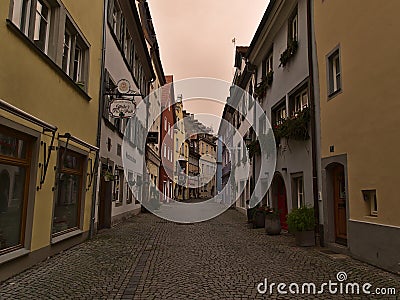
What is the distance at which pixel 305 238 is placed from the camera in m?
9.80

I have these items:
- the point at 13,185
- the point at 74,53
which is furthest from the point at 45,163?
the point at 74,53

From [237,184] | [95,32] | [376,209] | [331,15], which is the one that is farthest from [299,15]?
[237,184]

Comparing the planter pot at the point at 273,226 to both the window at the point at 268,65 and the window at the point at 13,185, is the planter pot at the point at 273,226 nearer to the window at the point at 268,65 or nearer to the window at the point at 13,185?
the window at the point at 268,65

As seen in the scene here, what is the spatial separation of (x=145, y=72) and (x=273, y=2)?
1185 cm

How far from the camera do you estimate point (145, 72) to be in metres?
23.5

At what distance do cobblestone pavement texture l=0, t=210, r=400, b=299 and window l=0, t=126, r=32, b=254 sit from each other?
0.65 meters

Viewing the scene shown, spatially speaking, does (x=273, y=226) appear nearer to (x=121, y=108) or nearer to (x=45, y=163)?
(x=121, y=108)

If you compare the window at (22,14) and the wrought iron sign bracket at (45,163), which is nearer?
the window at (22,14)

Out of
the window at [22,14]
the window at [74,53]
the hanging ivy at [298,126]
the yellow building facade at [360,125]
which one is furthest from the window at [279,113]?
the window at [22,14]

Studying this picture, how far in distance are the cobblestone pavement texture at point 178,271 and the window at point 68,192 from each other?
2.17ft

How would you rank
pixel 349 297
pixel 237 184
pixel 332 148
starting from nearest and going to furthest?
pixel 349 297, pixel 332 148, pixel 237 184

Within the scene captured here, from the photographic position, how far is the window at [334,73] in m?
9.41

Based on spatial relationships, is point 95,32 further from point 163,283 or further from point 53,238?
point 163,283

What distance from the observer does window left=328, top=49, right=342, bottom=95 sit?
941 cm
